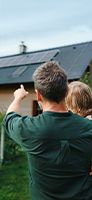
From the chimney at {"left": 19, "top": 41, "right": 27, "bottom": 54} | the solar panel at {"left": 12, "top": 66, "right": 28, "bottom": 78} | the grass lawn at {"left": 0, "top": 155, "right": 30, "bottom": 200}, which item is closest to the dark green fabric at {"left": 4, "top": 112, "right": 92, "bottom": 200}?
the grass lawn at {"left": 0, "top": 155, "right": 30, "bottom": 200}

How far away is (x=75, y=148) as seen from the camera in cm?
234

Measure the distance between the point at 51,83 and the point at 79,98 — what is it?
18.0 inches

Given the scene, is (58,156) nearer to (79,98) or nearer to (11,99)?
(79,98)

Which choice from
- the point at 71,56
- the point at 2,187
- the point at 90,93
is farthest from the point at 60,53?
the point at 90,93

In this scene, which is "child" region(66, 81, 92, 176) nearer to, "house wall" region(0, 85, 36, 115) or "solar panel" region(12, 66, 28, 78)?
"house wall" region(0, 85, 36, 115)

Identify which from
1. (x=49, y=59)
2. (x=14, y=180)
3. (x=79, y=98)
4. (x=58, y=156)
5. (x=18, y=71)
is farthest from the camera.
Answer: (x=18, y=71)

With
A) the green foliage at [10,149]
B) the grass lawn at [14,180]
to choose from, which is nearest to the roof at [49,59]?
the green foliage at [10,149]

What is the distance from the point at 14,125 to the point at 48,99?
0.72 feet

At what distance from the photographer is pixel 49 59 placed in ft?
67.7

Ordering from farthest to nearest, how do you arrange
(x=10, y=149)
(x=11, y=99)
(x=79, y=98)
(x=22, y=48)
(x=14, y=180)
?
1. (x=22, y=48)
2. (x=11, y=99)
3. (x=10, y=149)
4. (x=14, y=180)
5. (x=79, y=98)

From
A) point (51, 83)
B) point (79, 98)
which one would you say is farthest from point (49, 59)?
point (51, 83)

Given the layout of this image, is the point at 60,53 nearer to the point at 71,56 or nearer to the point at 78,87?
the point at 71,56

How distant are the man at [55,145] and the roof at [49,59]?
49.1 ft

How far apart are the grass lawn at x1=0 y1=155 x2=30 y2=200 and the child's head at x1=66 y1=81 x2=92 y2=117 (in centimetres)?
503
